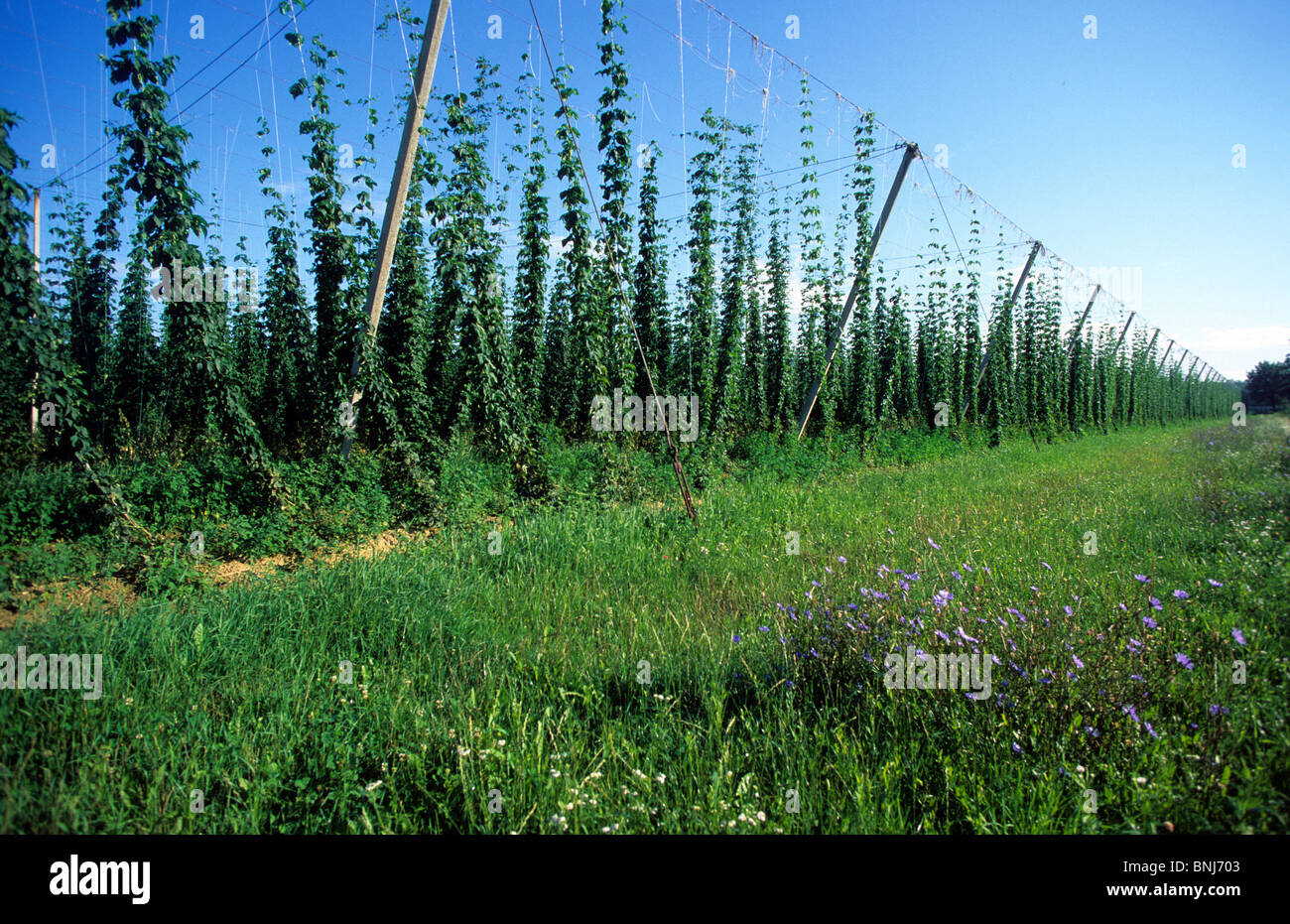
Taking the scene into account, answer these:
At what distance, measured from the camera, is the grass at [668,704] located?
209cm

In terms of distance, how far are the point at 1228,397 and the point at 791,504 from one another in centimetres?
11178

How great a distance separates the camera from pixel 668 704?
2836 mm

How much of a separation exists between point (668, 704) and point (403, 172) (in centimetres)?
654

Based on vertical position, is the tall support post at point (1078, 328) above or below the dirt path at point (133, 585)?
above

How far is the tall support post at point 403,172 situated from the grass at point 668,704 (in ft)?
10.4

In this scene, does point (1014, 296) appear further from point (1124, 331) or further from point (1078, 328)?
point (1124, 331)

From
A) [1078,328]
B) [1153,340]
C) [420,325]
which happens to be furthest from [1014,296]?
[1153,340]

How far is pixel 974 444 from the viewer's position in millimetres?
17781

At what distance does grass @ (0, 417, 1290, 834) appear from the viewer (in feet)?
6.86

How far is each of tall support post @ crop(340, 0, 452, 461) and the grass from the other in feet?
10.4

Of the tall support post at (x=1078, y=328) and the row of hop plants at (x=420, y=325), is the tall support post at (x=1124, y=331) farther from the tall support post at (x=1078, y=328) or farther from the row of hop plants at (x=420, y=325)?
the row of hop plants at (x=420, y=325)

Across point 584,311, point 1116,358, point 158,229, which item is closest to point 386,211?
point 158,229

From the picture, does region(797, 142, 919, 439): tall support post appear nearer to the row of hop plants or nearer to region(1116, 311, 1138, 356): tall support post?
the row of hop plants

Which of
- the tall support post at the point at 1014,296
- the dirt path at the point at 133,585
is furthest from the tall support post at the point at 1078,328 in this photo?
the dirt path at the point at 133,585
